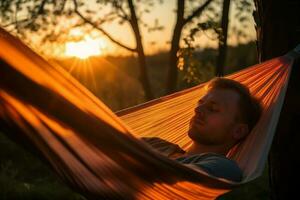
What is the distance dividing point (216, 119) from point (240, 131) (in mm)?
108

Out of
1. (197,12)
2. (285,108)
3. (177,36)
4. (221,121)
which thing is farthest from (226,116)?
(197,12)

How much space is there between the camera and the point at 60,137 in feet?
5.85

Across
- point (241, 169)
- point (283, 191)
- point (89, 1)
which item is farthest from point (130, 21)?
point (241, 169)

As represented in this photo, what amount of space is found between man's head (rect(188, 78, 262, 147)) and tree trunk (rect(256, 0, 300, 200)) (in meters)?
0.28

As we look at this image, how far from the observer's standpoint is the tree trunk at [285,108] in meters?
2.71

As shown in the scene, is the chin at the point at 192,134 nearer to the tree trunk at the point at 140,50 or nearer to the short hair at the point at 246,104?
the short hair at the point at 246,104

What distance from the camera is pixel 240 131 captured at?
247 cm

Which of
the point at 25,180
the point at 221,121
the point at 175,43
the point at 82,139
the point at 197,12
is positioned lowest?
the point at 25,180

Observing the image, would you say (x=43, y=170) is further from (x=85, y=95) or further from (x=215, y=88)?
(x=85, y=95)

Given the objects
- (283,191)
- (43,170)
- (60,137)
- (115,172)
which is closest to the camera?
(60,137)

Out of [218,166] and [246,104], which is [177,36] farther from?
[218,166]

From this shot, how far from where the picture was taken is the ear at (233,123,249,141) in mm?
2467

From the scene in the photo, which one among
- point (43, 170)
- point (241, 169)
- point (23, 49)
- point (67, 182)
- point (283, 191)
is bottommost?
point (43, 170)

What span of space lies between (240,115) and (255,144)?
197mm
